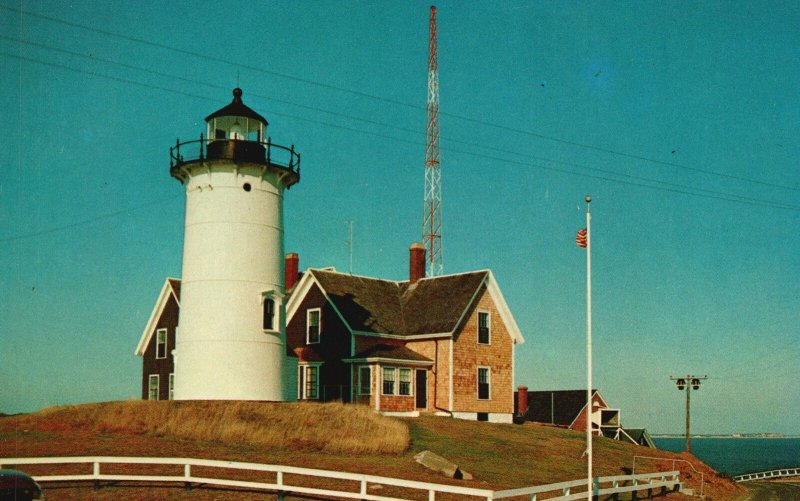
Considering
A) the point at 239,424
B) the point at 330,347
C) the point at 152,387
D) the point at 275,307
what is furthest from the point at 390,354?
the point at 152,387

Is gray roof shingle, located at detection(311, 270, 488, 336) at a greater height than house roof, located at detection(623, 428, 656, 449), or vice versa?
gray roof shingle, located at detection(311, 270, 488, 336)

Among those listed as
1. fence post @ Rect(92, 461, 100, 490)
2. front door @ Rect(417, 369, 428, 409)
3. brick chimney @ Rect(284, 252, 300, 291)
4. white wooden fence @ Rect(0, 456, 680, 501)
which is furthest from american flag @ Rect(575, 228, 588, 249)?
brick chimney @ Rect(284, 252, 300, 291)

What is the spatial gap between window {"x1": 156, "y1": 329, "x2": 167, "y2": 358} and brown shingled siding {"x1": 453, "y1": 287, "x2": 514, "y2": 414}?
17.2 metres

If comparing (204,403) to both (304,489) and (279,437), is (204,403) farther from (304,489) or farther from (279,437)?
(304,489)

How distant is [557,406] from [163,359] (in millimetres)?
31279

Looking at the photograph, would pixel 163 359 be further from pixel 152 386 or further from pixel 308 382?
pixel 308 382

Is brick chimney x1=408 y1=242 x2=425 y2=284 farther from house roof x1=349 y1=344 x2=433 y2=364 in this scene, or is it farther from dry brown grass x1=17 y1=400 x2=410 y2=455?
dry brown grass x1=17 y1=400 x2=410 y2=455

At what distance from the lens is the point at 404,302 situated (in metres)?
45.3

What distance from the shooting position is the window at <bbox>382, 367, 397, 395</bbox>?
1533 inches

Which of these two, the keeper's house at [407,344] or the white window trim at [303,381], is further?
the white window trim at [303,381]

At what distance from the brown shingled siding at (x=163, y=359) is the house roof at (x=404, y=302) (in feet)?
24.4

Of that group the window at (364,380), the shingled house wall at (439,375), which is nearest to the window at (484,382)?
the shingled house wall at (439,375)

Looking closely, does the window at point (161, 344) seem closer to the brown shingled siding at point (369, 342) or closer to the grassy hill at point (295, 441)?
the brown shingled siding at point (369, 342)

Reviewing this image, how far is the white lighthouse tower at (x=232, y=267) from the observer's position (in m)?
31.2
